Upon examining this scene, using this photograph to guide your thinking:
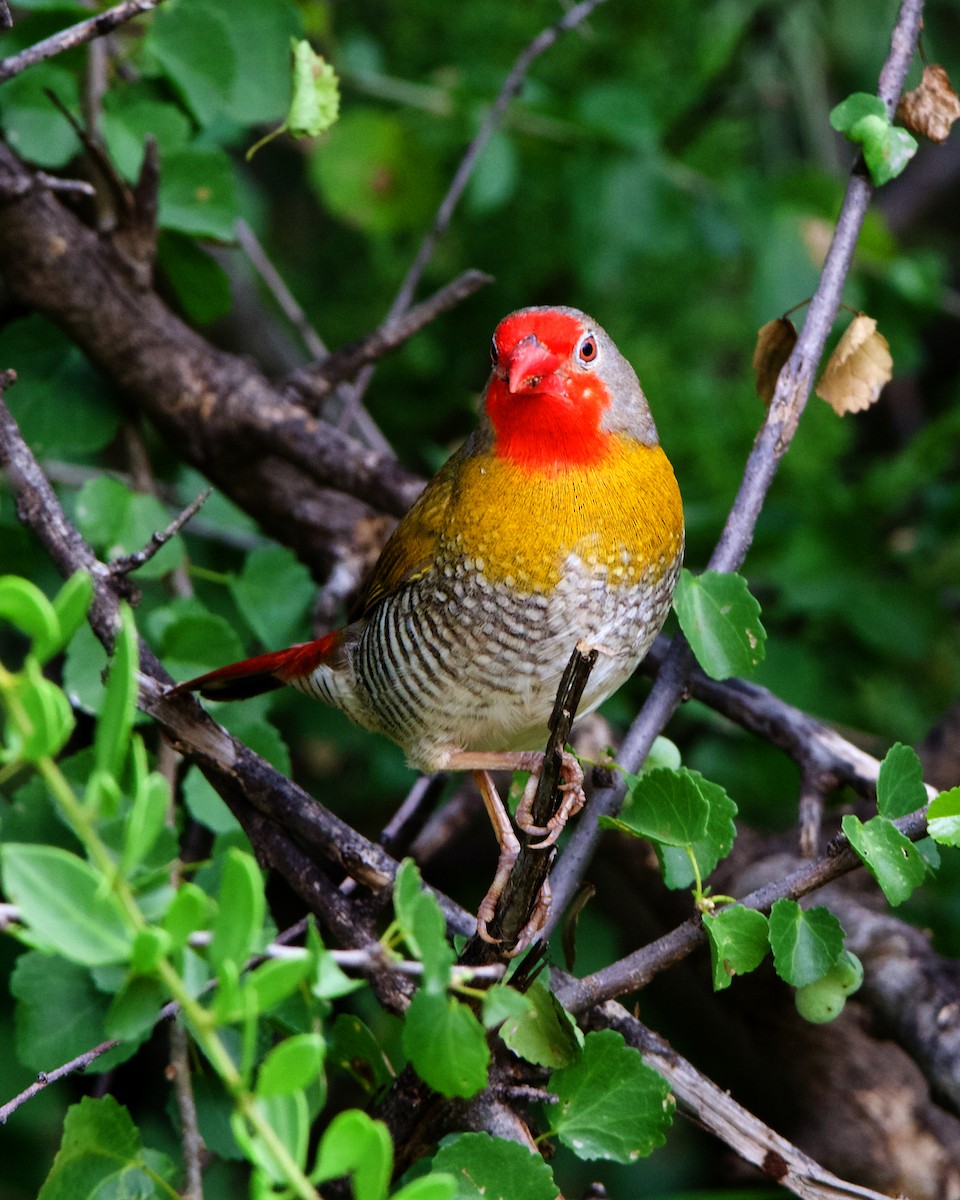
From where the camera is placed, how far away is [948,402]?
4445 millimetres

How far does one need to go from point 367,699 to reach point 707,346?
2.27 m

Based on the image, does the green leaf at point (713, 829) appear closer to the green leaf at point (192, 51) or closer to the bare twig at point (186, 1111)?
the bare twig at point (186, 1111)

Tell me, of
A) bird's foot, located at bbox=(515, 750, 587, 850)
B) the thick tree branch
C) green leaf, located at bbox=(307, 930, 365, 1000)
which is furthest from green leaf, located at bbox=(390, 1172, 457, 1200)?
the thick tree branch

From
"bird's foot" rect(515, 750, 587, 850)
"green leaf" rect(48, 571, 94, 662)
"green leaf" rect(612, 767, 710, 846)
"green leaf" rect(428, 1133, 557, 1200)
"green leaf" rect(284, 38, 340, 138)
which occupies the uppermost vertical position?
"green leaf" rect(284, 38, 340, 138)

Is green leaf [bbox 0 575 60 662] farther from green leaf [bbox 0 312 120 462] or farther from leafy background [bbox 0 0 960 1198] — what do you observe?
green leaf [bbox 0 312 120 462]

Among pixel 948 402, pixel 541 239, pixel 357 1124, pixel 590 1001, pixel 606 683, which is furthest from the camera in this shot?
pixel 948 402

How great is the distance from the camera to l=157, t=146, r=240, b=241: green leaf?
2.53 meters

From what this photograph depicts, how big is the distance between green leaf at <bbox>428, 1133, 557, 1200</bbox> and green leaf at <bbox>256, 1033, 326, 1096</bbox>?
540mm

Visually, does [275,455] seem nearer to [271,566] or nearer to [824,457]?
[271,566]

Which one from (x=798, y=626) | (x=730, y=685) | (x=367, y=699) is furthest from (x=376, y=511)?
(x=798, y=626)

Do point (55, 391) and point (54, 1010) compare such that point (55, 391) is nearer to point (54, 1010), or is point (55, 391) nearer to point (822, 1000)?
point (54, 1010)

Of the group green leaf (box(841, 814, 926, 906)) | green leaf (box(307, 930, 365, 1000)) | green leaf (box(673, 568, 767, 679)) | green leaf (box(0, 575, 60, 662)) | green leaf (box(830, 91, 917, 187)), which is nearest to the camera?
green leaf (box(0, 575, 60, 662))

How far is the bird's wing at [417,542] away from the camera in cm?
203

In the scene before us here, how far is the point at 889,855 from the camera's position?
1.56 m
